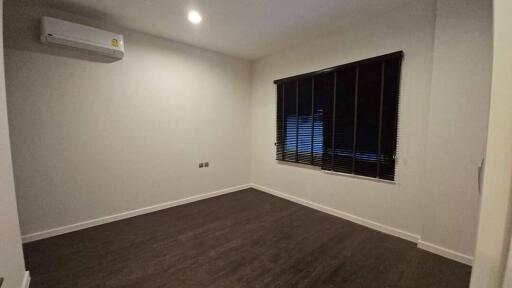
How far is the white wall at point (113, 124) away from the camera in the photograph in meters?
2.40

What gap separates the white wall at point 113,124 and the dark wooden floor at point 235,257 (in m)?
0.49

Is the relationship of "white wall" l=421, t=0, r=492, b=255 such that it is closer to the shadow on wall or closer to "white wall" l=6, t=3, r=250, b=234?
"white wall" l=6, t=3, r=250, b=234

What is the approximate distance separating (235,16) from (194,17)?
0.52 metres

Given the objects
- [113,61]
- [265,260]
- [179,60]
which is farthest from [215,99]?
[265,260]

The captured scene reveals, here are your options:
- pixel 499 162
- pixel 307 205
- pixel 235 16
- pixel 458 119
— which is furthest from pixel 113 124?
pixel 458 119

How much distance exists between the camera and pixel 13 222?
161 centimetres

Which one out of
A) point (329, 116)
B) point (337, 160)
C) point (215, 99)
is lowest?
point (337, 160)

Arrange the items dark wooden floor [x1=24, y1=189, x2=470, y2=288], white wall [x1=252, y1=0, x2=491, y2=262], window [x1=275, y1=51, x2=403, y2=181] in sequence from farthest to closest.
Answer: window [x1=275, y1=51, x2=403, y2=181]
white wall [x1=252, y1=0, x2=491, y2=262]
dark wooden floor [x1=24, y1=189, x2=470, y2=288]

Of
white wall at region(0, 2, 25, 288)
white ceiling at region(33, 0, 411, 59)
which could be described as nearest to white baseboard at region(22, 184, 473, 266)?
white wall at region(0, 2, 25, 288)

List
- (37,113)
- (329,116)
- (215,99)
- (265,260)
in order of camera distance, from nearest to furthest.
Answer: (265,260) < (37,113) < (329,116) < (215,99)

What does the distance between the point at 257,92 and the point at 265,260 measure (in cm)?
320

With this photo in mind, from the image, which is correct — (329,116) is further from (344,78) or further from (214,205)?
(214,205)

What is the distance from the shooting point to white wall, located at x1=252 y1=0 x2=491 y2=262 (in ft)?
6.54

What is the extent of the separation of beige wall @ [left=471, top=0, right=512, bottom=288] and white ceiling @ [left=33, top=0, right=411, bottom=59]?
91.6 inches
